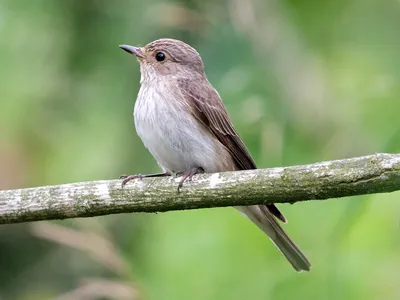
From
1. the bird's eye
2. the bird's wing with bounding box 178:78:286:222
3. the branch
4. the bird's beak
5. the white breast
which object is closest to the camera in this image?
the branch

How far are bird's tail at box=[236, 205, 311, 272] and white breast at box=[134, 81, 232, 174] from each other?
0.30 metres

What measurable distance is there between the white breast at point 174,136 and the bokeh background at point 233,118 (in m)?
0.20

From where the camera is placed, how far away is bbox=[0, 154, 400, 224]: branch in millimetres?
3104

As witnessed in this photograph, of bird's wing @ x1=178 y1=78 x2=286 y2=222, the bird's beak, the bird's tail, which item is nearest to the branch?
the bird's tail

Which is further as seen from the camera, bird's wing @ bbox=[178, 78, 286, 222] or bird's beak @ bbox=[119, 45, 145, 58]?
bird's beak @ bbox=[119, 45, 145, 58]

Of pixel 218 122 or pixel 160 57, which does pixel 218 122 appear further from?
pixel 160 57

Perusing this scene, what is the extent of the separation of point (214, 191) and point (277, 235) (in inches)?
45.4

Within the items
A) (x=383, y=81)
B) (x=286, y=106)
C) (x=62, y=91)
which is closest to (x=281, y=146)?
(x=286, y=106)

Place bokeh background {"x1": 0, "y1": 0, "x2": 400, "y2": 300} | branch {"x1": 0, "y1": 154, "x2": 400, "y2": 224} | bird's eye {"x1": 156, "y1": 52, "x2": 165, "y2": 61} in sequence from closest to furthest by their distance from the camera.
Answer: branch {"x1": 0, "y1": 154, "x2": 400, "y2": 224} → bokeh background {"x1": 0, "y1": 0, "x2": 400, "y2": 300} → bird's eye {"x1": 156, "y1": 52, "x2": 165, "y2": 61}

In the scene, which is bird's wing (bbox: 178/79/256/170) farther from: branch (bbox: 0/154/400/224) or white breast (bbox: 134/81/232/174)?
branch (bbox: 0/154/400/224)

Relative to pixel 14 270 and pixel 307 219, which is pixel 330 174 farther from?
pixel 14 270

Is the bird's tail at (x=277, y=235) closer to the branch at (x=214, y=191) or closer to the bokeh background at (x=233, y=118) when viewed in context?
the bokeh background at (x=233, y=118)

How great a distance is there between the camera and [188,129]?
449 cm

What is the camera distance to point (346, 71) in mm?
5160
